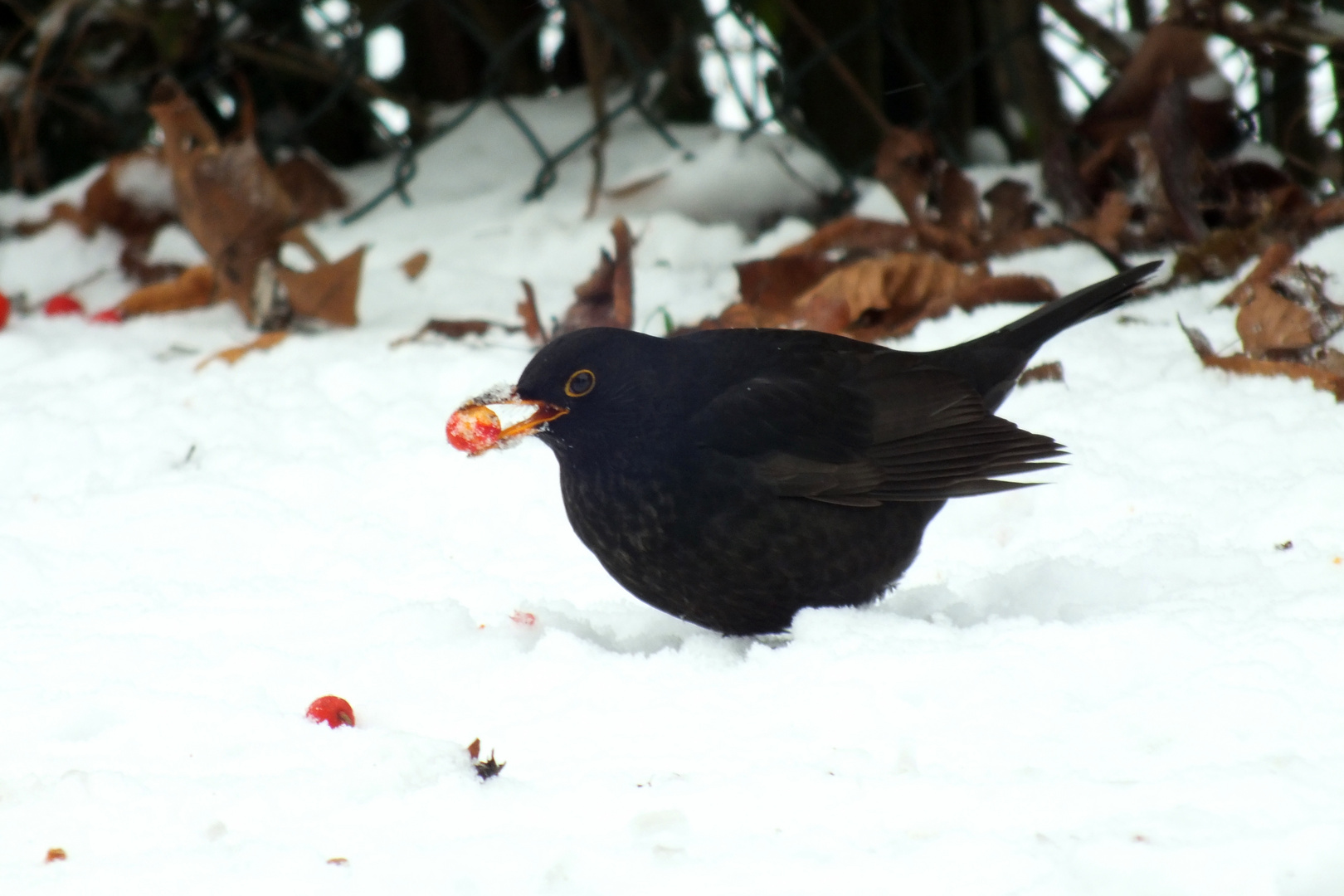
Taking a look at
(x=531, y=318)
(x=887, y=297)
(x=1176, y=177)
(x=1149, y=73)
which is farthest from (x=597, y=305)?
(x=1149, y=73)

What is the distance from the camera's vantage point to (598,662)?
2113 millimetres

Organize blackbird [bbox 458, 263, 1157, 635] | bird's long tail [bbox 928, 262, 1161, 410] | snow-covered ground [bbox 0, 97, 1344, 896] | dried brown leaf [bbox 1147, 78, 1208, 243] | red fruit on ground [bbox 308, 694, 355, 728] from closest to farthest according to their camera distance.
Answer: snow-covered ground [bbox 0, 97, 1344, 896]
red fruit on ground [bbox 308, 694, 355, 728]
blackbird [bbox 458, 263, 1157, 635]
bird's long tail [bbox 928, 262, 1161, 410]
dried brown leaf [bbox 1147, 78, 1208, 243]

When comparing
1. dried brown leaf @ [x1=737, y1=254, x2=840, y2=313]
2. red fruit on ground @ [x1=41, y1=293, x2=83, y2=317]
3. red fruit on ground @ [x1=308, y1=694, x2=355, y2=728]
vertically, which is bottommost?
red fruit on ground @ [x1=41, y1=293, x2=83, y2=317]

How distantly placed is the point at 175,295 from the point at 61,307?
1.14 ft

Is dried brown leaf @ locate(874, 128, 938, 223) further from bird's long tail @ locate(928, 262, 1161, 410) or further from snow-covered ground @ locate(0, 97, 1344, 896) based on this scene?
bird's long tail @ locate(928, 262, 1161, 410)

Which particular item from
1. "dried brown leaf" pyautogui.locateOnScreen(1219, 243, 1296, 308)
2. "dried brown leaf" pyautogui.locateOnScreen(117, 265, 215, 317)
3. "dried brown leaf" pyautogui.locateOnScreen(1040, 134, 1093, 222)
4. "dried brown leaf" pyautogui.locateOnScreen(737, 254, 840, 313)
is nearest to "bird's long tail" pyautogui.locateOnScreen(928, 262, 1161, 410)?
"dried brown leaf" pyautogui.locateOnScreen(1219, 243, 1296, 308)

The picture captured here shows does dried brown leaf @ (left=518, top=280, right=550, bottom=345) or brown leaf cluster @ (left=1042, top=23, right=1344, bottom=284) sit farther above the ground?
brown leaf cluster @ (left=1042, top=23, right=1344, bottom=284)

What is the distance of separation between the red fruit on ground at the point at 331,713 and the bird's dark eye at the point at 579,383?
0.66 m

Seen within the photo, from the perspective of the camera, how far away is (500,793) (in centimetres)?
170

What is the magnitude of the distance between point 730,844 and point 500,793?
0.31 m

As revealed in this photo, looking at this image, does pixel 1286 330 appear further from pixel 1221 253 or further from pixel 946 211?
A: pixel 946 211

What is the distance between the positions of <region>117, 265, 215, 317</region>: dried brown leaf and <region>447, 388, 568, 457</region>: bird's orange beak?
2.04 metres

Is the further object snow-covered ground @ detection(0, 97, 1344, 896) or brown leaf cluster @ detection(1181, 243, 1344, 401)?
brown leaf cluster @ detection(1181, 243, 1344, 401)

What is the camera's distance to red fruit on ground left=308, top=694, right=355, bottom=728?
6.40 feet
